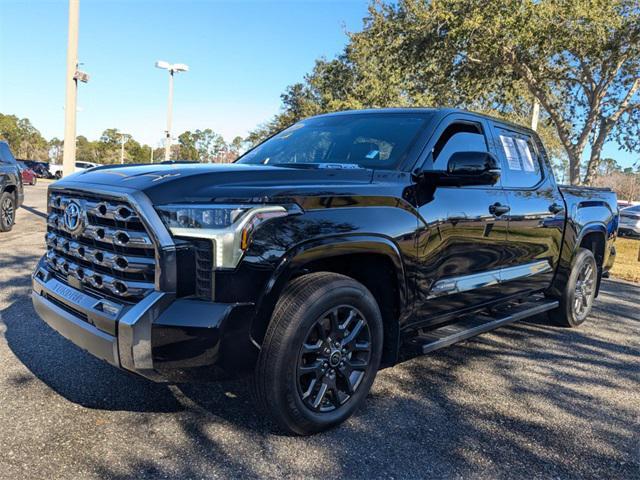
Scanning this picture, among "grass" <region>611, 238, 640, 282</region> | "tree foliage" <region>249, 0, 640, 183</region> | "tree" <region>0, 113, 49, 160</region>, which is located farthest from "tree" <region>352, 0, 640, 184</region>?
"tree" <region>0, 113, 49, 160</region>

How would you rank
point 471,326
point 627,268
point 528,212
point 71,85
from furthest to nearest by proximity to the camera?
1. point 71,85
2. point 627,268
3. point 528,212
4. point 471,326

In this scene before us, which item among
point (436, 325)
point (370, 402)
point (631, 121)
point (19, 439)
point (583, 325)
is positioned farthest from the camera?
point (631, 121)

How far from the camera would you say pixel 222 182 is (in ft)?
8.61

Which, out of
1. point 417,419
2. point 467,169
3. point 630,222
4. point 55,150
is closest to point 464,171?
point 467,169

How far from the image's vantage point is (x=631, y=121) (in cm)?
1977

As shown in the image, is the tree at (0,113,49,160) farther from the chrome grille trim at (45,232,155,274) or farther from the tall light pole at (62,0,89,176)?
the chrome grille trim at (45,232,155,274)

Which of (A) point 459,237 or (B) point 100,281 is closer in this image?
(B) point 100,281

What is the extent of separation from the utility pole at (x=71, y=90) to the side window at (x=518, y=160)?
10.3 meters

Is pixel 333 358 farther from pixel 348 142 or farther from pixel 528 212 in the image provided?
pixel 528 212

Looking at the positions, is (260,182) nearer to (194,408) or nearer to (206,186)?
(206,186)

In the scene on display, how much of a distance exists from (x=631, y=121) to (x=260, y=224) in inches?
844

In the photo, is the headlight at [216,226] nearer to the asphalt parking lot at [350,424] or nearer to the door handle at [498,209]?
the asphalt parking lot at [350,424]

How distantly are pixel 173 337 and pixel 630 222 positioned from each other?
23.4 m

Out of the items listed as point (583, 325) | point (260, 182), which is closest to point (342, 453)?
point (260, 182)
